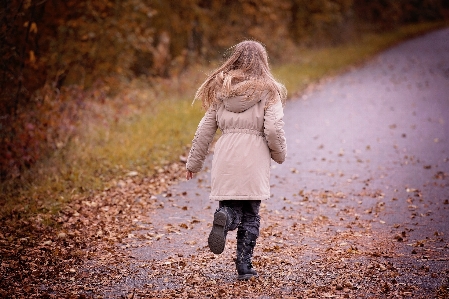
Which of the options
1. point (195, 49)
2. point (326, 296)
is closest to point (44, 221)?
point (326, 296)

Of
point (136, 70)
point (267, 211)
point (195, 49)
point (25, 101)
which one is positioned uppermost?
point (195, 49)

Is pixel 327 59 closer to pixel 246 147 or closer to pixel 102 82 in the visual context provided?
pixel 102 82

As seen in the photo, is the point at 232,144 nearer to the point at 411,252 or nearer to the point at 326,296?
the point at 326,296

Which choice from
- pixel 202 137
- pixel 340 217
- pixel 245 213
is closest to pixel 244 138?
pixel 202 137

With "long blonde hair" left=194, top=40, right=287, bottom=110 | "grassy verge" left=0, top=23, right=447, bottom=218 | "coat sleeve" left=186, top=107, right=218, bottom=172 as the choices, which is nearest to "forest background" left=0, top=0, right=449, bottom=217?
"grassy verge" left=0, top=23, right=447, bottom=218

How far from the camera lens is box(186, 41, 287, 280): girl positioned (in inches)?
190

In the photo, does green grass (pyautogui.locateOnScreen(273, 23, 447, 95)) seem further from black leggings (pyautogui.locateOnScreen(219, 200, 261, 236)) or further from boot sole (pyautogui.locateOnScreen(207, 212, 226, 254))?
boot sole (pyautogui.locateOnScreen(207, 212, 226, 254))

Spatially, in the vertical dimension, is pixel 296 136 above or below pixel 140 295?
above

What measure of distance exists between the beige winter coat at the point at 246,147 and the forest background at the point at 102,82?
3.22 metres

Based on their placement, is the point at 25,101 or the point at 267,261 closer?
the point at 267,261

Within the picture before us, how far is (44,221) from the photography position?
6.73 m

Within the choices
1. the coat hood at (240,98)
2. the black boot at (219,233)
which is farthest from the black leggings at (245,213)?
the coat hood at (240,98)

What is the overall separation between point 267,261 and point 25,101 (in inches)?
220

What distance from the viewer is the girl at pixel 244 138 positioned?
15.8 feet
